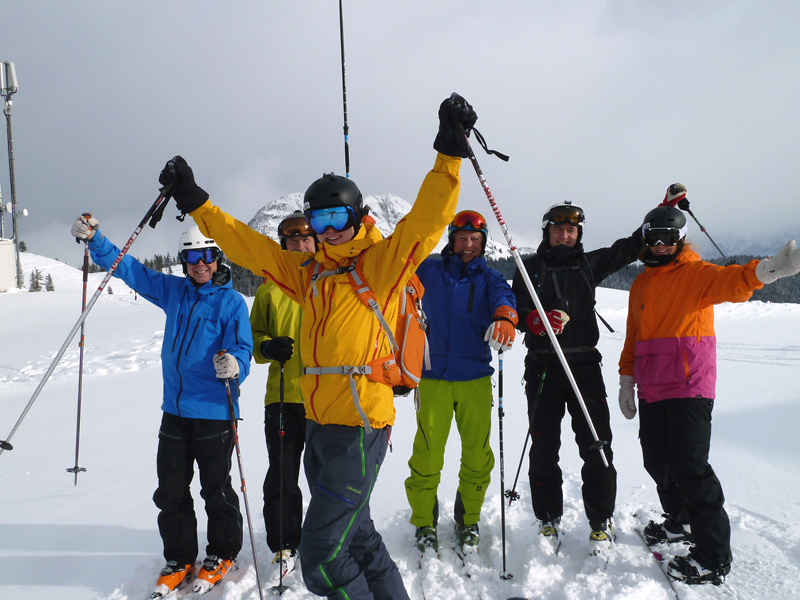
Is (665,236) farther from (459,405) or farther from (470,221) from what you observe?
(459,405)

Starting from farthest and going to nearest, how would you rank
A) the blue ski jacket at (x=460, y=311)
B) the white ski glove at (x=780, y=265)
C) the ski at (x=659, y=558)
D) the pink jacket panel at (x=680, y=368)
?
the blue ski jacket at (x=460, y=311)
the pink jacket panel at (x=680, y=368)
the ski at (x=659, y=558)
the white ski glove at (x=780, y=265)

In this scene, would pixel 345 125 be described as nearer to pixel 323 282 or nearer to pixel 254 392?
pixel 323 282

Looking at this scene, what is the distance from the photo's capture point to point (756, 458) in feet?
14.9

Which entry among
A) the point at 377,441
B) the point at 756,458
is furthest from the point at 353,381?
the point at 756,458

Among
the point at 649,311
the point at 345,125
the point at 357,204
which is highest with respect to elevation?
the point at 345,125

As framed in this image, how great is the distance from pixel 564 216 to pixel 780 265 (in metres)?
1.35

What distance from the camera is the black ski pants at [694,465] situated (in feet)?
9.27

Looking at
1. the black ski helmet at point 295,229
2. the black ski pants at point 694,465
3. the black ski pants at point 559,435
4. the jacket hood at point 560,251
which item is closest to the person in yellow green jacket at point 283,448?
the black ski helmet at point 295,229

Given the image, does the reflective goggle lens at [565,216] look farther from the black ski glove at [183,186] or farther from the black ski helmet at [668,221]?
the black ski glove at [183,186]

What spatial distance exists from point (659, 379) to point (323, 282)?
7.80 ft

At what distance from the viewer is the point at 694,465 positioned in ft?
9.43

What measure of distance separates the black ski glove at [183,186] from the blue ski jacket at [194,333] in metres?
0.93

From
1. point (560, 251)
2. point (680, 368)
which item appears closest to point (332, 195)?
point (560, 251)

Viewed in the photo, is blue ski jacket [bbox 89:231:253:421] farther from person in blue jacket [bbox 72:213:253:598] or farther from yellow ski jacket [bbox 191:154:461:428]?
yellow ski jacket [bbox 191:154:461:428]
